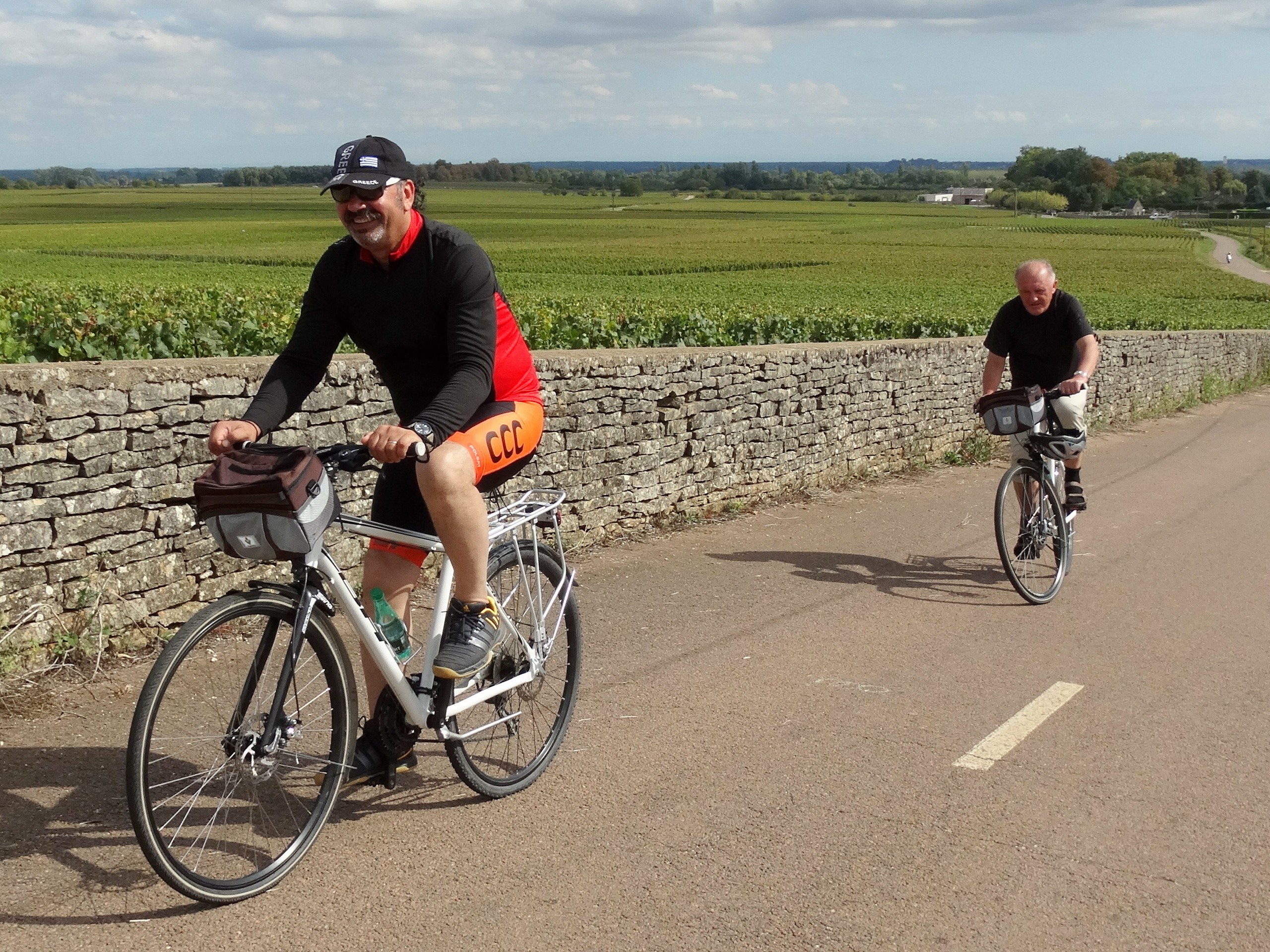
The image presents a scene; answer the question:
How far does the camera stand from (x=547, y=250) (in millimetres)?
71688

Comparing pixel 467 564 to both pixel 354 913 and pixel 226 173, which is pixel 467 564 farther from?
pixel 226 173

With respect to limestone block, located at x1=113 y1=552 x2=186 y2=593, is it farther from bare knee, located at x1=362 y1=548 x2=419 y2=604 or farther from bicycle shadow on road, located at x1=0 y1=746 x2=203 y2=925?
bare knee, located at x1=362 y1=548 x2=419 y2=604

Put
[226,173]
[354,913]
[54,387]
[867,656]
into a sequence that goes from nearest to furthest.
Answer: [354,913] → [54,387] → [867,656] → [226,173]

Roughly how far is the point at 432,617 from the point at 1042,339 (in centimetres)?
551

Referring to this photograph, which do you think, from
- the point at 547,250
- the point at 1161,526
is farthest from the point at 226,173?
the point at 1161,526

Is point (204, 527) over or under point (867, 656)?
over

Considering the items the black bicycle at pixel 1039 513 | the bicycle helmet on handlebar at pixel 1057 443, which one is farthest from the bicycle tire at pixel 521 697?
the bicycle helmet on handlebar at pixel 1057 443

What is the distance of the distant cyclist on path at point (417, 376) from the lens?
3809 mm

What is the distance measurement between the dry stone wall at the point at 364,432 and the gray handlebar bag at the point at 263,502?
2264 millimetres

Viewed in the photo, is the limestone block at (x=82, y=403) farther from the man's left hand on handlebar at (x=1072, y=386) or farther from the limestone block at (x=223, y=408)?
the man's left hand on handlebar at (x=1072, y=386)

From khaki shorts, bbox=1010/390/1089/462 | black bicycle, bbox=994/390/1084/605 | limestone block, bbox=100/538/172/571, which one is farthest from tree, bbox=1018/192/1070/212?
limestone block, bbox=100/538/172/571

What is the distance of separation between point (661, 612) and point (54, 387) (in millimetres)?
3195

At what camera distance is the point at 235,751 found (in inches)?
144

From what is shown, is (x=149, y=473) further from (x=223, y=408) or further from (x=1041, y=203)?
(x=1041, y=203)
